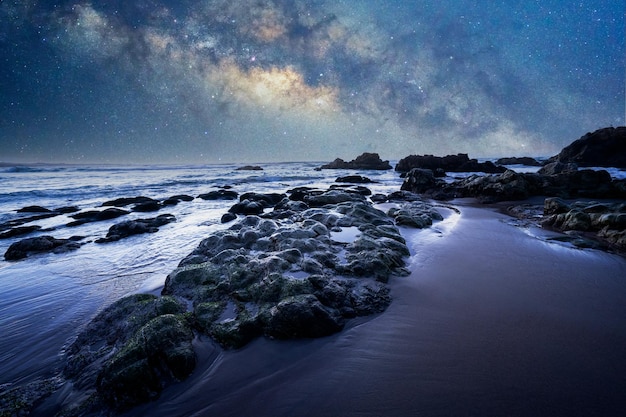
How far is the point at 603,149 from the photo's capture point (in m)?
40.2

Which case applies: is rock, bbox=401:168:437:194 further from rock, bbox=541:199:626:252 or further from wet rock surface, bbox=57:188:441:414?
wet rock surface, bbox=57:188:441:414

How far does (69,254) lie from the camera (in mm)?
7926

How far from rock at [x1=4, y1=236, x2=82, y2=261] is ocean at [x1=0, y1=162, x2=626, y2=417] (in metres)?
2.17

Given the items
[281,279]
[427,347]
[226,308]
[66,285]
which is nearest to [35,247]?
[66,285]

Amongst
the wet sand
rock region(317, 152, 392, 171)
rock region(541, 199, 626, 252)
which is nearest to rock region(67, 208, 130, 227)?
the wet sand

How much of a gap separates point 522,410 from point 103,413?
3.78 m

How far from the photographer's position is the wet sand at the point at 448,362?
247cm

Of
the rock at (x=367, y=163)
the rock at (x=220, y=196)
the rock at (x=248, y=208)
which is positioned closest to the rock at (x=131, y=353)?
the rock at (x=248, y=208)

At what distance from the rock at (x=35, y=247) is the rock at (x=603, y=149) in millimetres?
55276

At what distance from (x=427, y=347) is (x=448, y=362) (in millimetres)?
301

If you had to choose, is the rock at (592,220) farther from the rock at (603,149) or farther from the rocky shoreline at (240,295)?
the rock at (603,149)

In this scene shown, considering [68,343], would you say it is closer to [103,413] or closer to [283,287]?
[103,413]

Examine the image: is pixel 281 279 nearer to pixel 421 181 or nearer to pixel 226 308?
pixel 226 308

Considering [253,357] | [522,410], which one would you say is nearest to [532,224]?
[522,410]
